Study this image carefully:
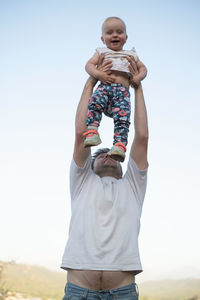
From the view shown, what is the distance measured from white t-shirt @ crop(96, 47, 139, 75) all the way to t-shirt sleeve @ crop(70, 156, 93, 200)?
2.65 ft

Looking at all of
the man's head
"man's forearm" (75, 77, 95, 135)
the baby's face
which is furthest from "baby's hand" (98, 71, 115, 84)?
the man's head

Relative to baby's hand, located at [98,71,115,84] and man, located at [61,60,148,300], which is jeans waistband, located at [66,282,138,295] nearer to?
man, located at [61,60,148,300]

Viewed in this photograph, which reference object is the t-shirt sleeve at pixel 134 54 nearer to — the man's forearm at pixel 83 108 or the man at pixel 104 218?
the man at pixel 104 218

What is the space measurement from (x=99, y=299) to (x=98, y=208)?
23.7 inches

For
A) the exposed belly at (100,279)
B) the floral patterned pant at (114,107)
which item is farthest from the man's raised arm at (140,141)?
the exposed belly at (100,279)

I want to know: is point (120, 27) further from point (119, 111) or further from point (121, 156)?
point (121, 156)

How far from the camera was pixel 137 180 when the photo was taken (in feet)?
Result: 8.74

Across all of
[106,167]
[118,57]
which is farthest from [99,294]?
[118,57]

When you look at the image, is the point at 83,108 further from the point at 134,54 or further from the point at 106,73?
the point at 134,54

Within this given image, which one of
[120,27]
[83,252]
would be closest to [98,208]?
[83,252]

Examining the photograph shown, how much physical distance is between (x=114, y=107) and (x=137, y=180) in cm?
60

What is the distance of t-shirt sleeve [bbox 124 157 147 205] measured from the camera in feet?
8.68

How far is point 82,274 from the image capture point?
2.27 m

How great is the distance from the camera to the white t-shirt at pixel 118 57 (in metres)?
2.70
